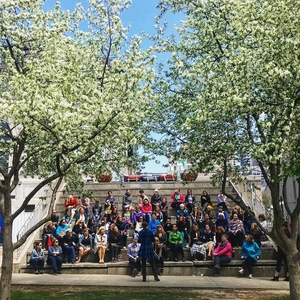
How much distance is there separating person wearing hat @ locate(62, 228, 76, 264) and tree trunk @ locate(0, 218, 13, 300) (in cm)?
568

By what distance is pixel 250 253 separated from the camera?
14453 mm

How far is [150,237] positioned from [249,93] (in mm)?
6952

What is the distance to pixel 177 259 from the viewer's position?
50.3 ft

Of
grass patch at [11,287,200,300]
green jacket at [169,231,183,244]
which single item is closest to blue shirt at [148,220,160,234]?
green jacket at [169,231,183,244]

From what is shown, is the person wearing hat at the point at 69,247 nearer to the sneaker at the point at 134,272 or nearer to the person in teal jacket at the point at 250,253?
the sneaker at the point at 134,272

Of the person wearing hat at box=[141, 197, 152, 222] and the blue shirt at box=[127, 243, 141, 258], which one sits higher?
the person wearing hat at box=[141, 197, 152, 222]

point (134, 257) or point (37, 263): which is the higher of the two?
point (134, 257)

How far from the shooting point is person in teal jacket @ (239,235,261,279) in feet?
47.0

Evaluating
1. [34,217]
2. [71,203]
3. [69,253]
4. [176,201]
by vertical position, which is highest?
[176,201]

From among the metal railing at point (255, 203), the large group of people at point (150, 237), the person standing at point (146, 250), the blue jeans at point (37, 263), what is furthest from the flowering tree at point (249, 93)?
the blue jeans at point (37, 263)

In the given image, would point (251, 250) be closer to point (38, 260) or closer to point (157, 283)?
point (157, 283)

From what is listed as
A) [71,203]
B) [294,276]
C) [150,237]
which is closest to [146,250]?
[150,237]

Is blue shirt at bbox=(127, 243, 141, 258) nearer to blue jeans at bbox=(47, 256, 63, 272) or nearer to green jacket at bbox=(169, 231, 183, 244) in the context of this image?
green jacket at bbox=(169, 231, 183, 244)

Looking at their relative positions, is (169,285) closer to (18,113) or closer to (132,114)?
(132,114)
